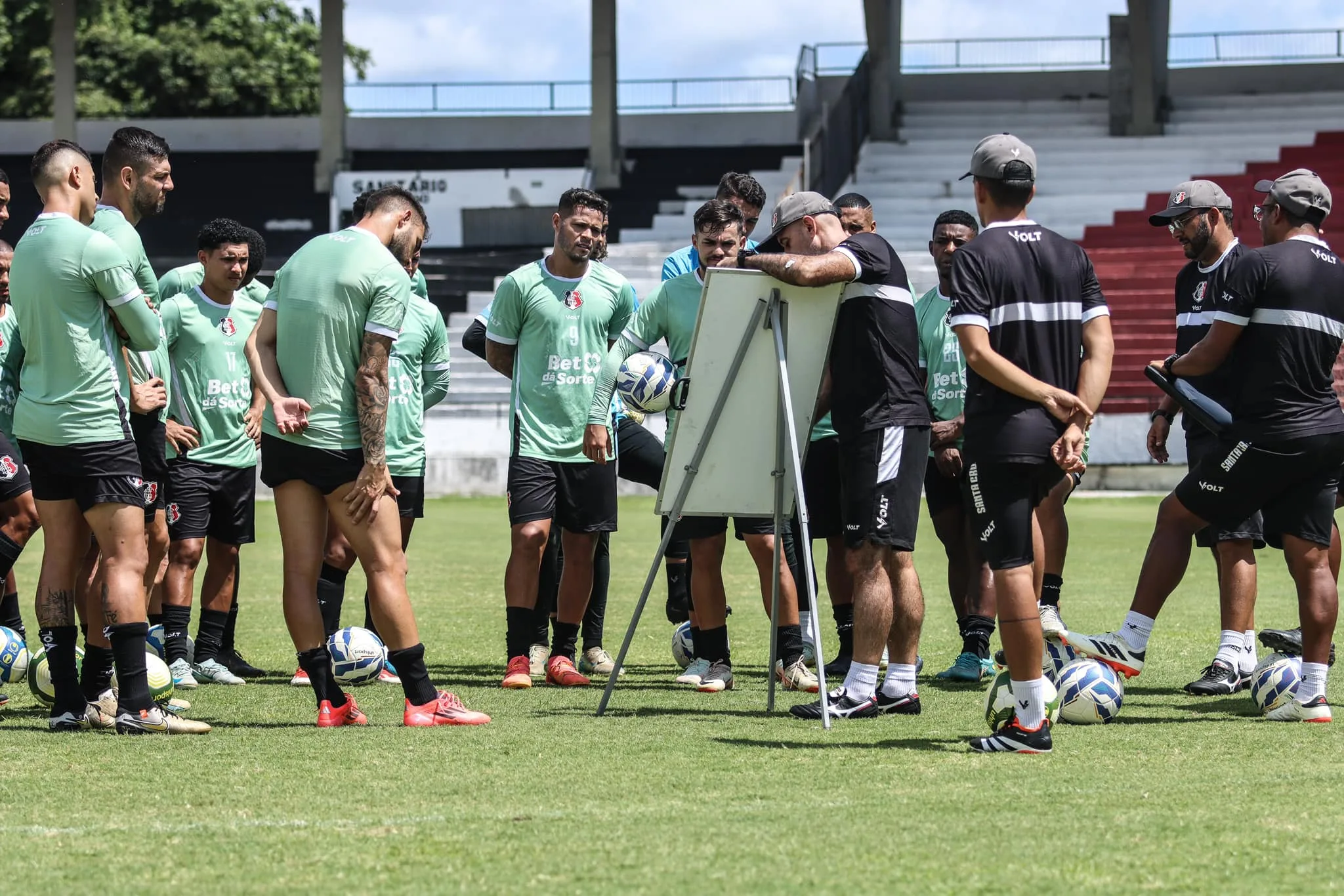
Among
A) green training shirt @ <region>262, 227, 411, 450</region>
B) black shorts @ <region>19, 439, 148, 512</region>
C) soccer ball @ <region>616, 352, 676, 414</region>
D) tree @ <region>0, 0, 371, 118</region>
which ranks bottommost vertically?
black shorts @ <region>19, 439, 148, 512</region>

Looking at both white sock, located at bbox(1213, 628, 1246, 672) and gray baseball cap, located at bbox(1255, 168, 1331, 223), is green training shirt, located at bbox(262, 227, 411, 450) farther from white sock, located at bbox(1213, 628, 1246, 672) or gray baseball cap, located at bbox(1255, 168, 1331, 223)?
white sock, located at bbox(1213, 628, 1246, 672)

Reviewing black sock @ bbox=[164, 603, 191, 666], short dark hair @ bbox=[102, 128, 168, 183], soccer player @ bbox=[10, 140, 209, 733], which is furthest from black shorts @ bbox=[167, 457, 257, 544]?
short dark hair @ bbox=[102, 128, 168, 183]

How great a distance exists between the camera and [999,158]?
19.0 feet

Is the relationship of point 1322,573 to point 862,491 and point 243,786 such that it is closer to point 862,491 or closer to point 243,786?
point 862,491

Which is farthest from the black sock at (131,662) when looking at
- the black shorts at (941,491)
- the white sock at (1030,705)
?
the black shorts at (941,491)

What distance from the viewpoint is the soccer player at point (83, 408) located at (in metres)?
6.10

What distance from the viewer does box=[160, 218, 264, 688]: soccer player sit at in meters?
8.14

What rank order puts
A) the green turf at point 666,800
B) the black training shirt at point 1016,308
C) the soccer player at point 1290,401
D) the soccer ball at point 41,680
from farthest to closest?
the soccer ball at point 41,680
the soccer player at point 1290,401
the black training shirt at point 1016,308
the green turf at point 666,800

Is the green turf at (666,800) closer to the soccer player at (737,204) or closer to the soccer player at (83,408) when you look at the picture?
the soccer player at (83,408)

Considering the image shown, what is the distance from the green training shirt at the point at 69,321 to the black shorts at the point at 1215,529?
4688 mm

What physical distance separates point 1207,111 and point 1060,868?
104ft

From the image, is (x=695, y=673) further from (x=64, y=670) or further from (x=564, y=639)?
(x=64, y=670)

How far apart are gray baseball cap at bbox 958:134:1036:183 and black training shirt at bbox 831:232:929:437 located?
694 mm

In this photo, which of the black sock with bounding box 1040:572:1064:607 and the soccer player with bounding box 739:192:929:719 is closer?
the soccer player with bounding box 739:192:929:719
